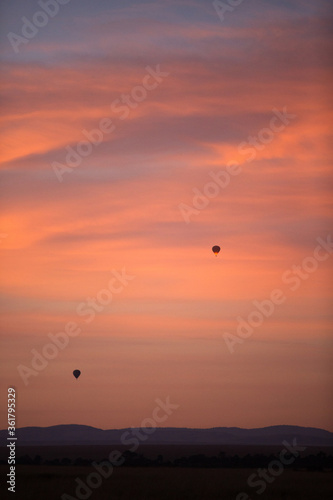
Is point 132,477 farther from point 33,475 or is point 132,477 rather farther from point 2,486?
point 2,486

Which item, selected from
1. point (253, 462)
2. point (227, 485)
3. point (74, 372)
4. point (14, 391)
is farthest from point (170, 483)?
point (74, 372)

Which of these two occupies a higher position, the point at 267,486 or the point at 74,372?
the point at 74,372

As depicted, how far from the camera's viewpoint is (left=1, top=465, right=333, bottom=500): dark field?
4066 centimetres

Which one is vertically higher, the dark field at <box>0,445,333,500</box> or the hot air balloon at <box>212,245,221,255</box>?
the hot air balloon at <box>212,245,221,255</box>

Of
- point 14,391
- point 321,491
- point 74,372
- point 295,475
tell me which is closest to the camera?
point 14,391

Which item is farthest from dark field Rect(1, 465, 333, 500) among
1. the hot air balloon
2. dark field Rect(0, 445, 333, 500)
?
the hot air balloon

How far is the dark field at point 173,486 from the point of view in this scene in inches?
1601

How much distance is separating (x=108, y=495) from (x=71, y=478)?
12.8 meters

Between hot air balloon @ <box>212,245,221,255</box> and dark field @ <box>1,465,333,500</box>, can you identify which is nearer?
dark field @ <box>1,465,333,500</box>

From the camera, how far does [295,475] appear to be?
56.6 metres

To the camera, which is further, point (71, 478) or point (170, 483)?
point (71, 478)

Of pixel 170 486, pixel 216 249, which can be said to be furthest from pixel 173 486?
pixel 216 249

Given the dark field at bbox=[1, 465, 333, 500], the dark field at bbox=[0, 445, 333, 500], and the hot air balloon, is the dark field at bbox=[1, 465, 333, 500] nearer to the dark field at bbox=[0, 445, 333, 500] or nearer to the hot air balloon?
the dark field at bbox=[0, 445, 333, 500]

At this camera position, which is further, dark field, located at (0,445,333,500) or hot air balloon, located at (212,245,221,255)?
hot air balloon, located at (212,245,221,255)
